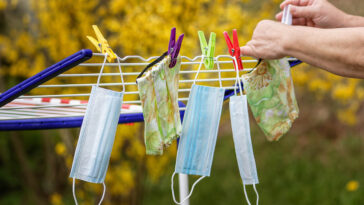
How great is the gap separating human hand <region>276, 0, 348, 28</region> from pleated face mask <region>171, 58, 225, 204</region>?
1.18 ft

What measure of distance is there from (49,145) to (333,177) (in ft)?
7.69

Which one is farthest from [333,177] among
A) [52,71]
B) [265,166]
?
[52,71]

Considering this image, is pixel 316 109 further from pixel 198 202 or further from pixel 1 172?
pixel 1 172

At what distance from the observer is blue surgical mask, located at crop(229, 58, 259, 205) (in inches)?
38.7

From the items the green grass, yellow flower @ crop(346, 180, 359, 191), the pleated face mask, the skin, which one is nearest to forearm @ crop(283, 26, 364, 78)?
the skin

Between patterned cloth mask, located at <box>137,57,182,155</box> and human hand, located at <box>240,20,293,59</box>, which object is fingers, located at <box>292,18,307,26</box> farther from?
patterned cloth mask, located at <box>137,57,182,155</box>

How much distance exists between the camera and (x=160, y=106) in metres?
0.97

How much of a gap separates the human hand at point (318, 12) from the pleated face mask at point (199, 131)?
0.36 meters

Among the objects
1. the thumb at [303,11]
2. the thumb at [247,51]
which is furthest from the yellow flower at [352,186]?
the thumb at [247,51]

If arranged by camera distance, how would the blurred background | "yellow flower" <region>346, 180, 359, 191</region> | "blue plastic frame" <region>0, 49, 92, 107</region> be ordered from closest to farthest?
"blue plastic frame" <region>0, 49, 92, 107</region> < the blurred background < "yellow flower" <region>346, 180, 359, 191</region>

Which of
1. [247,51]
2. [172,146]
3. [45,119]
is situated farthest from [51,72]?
[172,146]

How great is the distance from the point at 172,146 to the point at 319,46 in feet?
5.13

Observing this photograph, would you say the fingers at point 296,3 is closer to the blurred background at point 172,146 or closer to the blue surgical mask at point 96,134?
the blue surgical mask at point 96,134

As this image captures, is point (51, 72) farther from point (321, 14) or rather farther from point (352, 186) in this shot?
point (352, 186)
